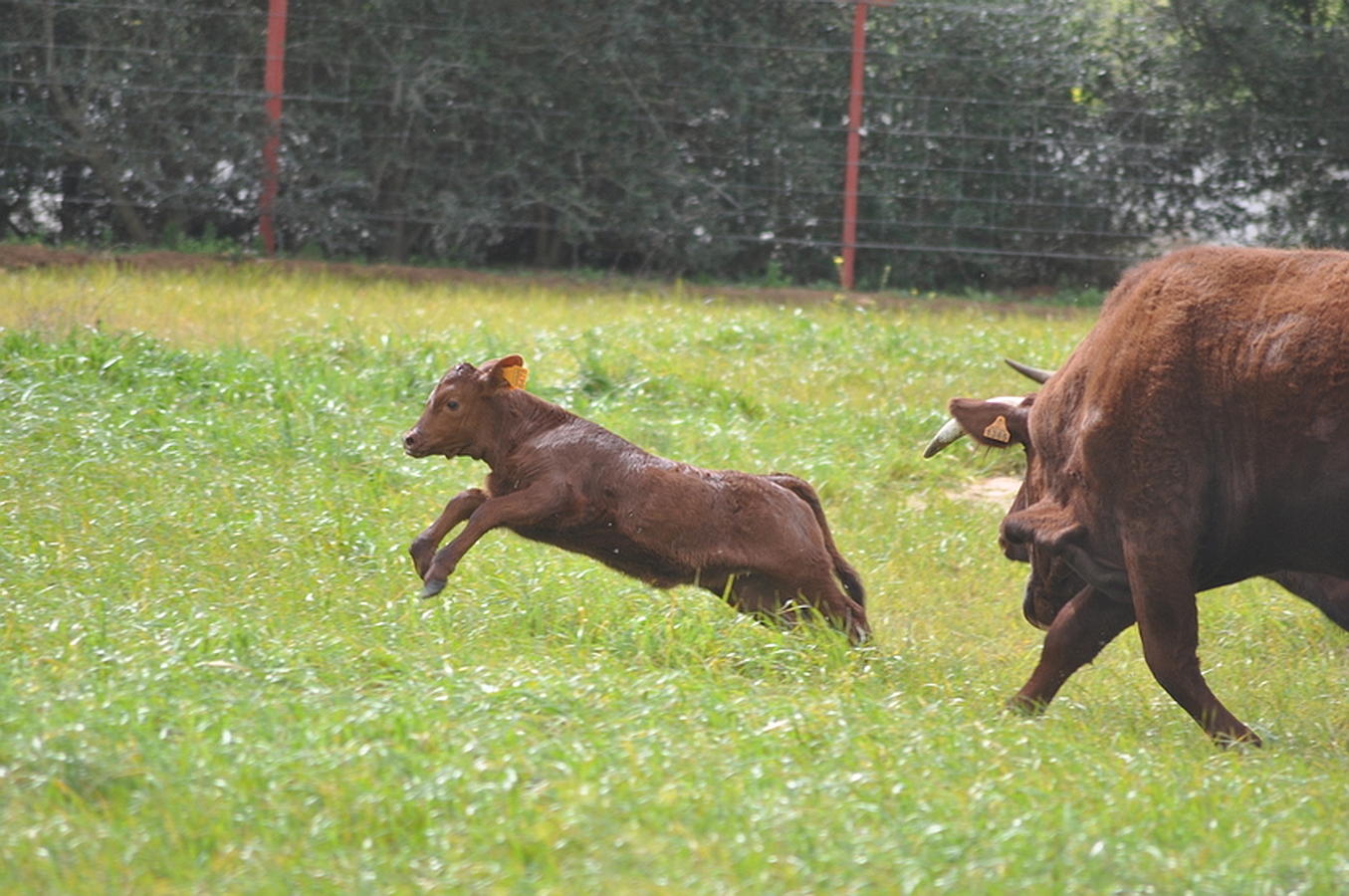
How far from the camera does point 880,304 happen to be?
15680 mm

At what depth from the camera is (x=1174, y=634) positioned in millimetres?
5828

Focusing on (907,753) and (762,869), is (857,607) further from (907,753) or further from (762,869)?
(762,869)

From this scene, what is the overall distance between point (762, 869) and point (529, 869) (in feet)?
1.71

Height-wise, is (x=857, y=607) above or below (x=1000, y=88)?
below

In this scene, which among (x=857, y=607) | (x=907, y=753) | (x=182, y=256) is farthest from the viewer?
(x=182, y=256)

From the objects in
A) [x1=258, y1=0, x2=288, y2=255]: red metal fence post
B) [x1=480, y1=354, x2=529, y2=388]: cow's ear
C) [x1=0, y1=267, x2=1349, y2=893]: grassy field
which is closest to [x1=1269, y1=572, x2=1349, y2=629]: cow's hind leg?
[x1=0, y1=267, x2=1349, y2=893]: grassy field

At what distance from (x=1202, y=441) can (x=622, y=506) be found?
212 cm

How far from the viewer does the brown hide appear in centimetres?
657

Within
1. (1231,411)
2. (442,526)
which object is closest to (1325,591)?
(1231,411)

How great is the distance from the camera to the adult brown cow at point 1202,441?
5469 millimetres

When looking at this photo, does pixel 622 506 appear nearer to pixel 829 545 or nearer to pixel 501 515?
pixel 501 515

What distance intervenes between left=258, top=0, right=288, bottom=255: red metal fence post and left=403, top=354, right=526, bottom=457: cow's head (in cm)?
968

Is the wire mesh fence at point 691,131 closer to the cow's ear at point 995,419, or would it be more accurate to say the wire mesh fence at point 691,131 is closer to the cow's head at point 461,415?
the cow's head at point 461,415

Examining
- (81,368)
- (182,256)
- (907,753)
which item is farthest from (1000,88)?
(907,753)
